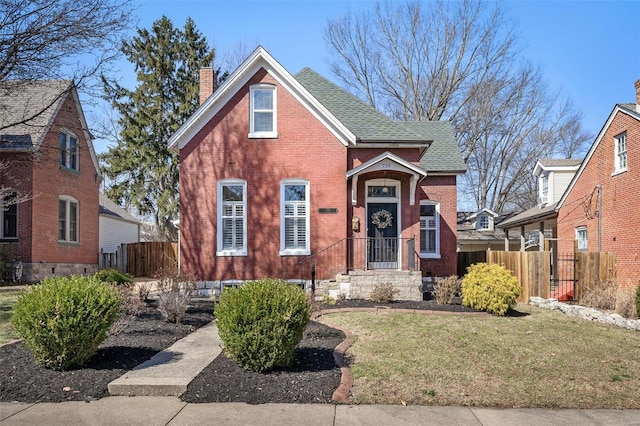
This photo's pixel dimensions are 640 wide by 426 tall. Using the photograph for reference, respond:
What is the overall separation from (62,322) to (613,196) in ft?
60.9

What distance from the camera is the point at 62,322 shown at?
703 centimetres

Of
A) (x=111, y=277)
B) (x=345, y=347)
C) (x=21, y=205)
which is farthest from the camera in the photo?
(x=21, y=205)

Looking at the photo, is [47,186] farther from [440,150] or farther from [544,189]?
[544,189]

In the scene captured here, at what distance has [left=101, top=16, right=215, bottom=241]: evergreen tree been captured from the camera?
35.0 m

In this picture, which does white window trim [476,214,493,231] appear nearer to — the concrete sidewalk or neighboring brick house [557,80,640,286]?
neighboring brick house [557,80,640,286]

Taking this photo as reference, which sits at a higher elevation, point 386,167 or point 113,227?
point 386,167

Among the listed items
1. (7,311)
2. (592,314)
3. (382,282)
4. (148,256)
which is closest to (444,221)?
(382,282)

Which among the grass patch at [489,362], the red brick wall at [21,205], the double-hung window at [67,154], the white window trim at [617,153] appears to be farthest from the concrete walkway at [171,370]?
the white window trim at [617,153]

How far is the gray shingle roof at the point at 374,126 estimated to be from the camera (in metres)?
17.4

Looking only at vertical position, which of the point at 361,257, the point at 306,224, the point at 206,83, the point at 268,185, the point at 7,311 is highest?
the point at 206,83

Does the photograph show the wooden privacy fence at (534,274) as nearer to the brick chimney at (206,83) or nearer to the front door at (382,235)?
the front door at (382,235)

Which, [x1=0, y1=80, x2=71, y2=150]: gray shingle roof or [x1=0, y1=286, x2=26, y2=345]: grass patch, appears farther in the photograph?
[x1=0, y1=80, x2=71, y2=150]: gray shingle roof

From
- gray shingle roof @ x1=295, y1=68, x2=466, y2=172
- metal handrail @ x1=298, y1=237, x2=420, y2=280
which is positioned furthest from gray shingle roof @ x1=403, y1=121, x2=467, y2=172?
metal handrail @ x1=298, y1=237, x2=420, y2=280

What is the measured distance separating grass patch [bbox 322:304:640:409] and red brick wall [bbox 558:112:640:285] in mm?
6913
